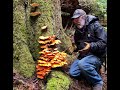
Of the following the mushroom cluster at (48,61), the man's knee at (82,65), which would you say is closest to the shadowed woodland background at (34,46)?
the mushroom cluster at (48,61)

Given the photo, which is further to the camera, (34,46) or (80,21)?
(34,46)

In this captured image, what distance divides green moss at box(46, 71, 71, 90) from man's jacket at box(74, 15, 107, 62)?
719 mm

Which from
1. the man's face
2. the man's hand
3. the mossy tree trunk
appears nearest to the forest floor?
the mossy tree trunk

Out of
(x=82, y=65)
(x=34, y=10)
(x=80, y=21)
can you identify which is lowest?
(x=82, y=65)

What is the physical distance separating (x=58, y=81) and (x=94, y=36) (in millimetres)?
1147

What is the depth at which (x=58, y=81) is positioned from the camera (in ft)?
17.2

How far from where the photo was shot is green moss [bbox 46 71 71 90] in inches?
202

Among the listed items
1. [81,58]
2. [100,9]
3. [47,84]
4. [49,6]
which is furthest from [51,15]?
[100,9]

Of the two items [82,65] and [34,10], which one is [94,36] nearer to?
[82,65]

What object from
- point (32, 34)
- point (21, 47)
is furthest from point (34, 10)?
point (21, 47)
